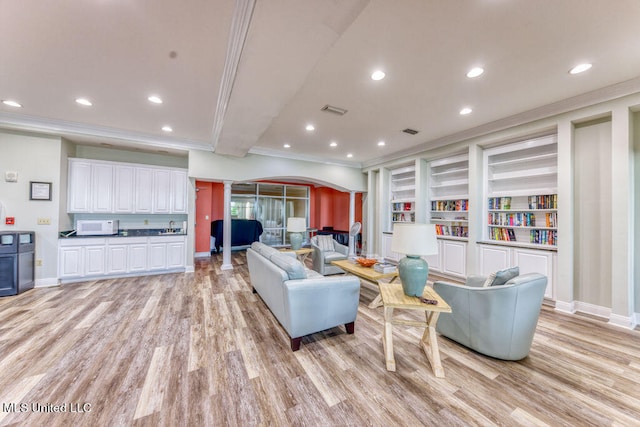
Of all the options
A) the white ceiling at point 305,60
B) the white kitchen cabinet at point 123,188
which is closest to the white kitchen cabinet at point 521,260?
the white ceiling at point 305,60

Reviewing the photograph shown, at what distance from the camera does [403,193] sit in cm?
633

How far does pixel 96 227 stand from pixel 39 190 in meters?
0.96

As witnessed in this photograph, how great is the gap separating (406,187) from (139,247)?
613 cm

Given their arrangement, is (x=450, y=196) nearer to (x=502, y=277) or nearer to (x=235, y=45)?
(x=502, y=277)

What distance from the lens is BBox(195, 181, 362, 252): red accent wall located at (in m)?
6.83

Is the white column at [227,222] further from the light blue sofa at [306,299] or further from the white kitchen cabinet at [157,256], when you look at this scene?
the light blue sofa at [306,299]

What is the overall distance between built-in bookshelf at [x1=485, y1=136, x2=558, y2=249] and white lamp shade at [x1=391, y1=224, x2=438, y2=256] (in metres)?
Result: 2.62

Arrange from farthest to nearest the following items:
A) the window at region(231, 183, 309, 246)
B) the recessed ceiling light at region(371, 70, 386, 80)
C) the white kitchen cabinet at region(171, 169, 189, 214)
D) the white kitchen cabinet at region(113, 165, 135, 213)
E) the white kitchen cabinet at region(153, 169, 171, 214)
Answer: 1. the window at region(231, 183, 309, 246)
2. the white kitchen cabinet at region(171, 169, 189, 214)
3. the white kitchen cabinet at region(153, 169, 171, 214)
4. the white kitchen cabinet at region(113, 165, 135, 213)
5. the recessed ceiling light at region(371, 70, 386, 80)

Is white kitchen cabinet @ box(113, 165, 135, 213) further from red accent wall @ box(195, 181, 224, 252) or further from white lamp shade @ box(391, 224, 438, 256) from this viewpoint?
white lamp shade @ box(391, 224, 438, 256)

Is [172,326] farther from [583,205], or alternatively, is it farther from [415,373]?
[583,205]

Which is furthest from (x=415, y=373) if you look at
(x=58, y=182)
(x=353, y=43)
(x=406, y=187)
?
(x=58, y=182)

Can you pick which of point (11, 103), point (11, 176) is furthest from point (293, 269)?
point (11, 176)

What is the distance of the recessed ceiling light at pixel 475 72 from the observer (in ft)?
8.05

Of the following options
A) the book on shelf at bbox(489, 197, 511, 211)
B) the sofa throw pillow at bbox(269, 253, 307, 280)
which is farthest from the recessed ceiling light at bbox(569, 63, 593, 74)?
the sofa throw pillow at bbox(269, 253, 307, 280)
